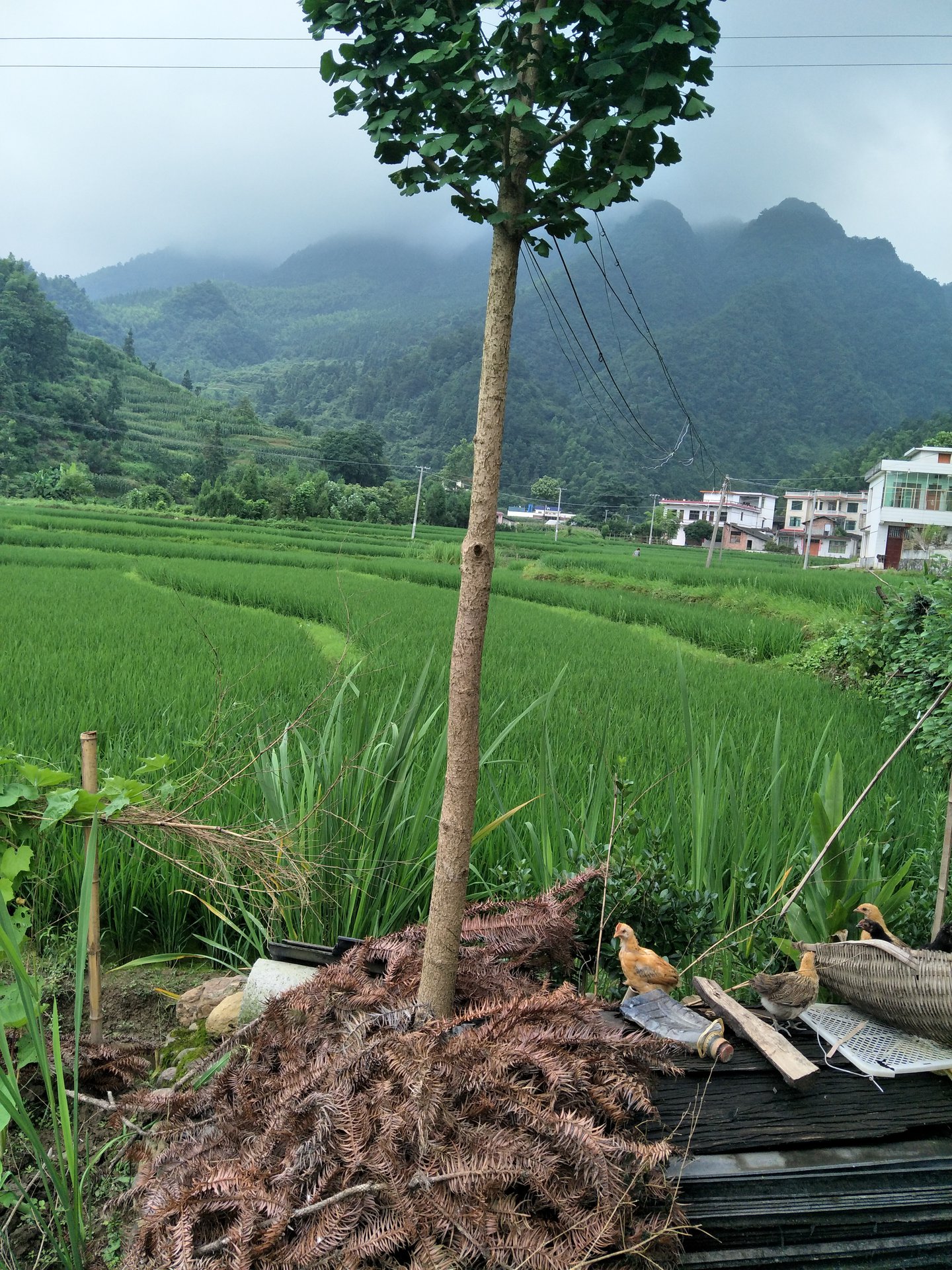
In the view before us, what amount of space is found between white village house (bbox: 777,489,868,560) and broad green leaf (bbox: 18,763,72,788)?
44587 millimetres

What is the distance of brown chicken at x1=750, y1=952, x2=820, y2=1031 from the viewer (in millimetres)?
1621

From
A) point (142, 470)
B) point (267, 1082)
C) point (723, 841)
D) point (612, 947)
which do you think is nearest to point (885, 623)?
point (723, 841)

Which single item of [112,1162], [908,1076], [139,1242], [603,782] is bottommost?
[112,1162]

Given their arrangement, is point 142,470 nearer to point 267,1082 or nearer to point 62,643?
point 62,643

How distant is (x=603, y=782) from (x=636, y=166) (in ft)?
5.63

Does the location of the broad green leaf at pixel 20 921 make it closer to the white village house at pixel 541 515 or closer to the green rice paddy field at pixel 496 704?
the green rice paddy field at pixel 496 704

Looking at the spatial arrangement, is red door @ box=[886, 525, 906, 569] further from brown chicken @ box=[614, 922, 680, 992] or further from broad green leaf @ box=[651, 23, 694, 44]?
broad green leaf @ box=[651, 23, 694, 44]

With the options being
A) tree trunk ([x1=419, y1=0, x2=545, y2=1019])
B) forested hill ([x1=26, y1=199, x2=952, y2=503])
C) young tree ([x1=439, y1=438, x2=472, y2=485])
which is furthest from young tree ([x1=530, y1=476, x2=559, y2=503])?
tree trunk ([x1=419, y1=0, x2=545, y2=1019])

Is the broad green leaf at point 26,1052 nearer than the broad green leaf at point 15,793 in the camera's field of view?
Yes

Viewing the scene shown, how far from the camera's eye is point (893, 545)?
30.6 metres

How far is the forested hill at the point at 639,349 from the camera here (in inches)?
→ 2093

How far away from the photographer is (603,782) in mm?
2494

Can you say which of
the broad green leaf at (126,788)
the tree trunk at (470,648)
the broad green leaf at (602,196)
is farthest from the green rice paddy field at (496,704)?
the broad green leaf at (602,196)

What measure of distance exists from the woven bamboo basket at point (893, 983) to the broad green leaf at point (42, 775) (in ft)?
5.49
